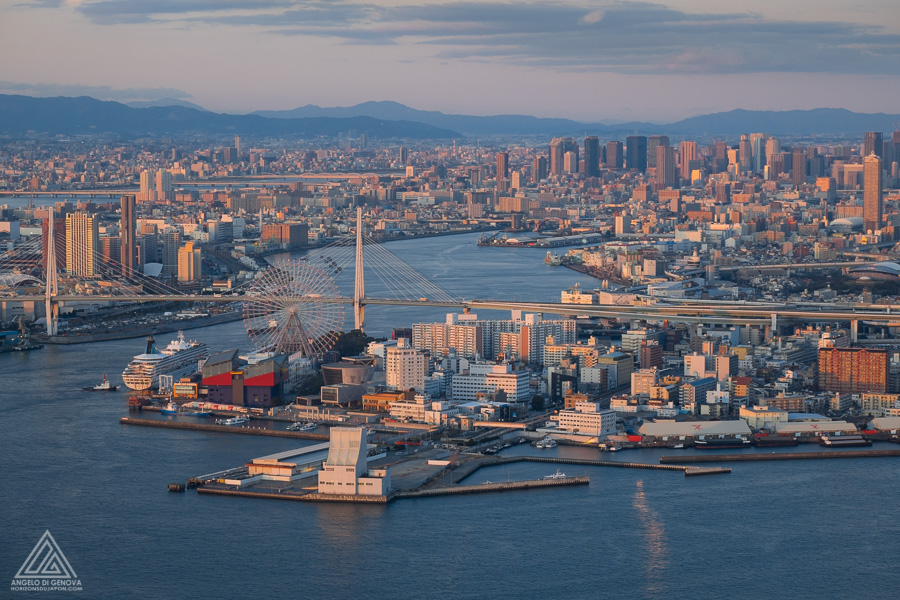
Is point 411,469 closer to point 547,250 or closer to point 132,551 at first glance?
point 132,551

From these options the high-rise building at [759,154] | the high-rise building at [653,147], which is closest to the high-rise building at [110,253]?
the high-rise building at [653,147]

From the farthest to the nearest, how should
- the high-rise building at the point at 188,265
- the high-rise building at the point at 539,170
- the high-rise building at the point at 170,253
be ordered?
the high-rise building at the point at 539,170
the high-rise building at the point at 170,253
the high-rise building at the point at 188,265

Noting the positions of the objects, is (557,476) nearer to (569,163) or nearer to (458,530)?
(458,530)

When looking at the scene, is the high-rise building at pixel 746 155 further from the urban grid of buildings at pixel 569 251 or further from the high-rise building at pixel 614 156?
the high-rise building at pixel 614 156

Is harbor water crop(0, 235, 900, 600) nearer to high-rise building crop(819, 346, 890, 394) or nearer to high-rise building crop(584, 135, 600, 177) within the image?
high-rise building crop(819, 346, 890, 394)

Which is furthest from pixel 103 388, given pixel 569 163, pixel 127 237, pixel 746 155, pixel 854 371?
pixel 746 155

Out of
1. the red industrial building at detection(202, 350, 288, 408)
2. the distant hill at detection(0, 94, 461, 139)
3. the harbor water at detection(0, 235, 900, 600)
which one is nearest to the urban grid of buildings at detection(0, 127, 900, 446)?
the red industrial building at detection(202, 350, 288, 408)
